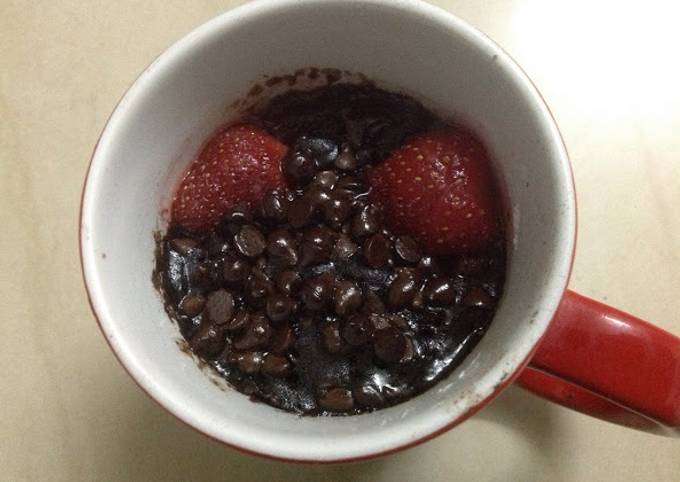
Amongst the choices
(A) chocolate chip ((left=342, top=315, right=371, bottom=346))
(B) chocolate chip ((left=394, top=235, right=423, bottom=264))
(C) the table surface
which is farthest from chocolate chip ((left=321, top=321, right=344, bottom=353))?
(C) the table surface

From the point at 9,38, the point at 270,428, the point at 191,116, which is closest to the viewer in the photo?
the point at 270,428

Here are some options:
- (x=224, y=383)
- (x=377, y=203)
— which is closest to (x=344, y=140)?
(x=377, y=203)

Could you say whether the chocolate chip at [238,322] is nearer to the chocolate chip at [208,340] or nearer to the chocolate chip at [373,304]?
the chocolate chip at [208,340]

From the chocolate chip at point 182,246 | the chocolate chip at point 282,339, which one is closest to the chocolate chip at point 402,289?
the chocolate chip at point 282,339

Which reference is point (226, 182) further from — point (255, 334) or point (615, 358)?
point (615, 358)

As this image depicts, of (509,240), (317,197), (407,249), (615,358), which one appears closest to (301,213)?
(317,197)

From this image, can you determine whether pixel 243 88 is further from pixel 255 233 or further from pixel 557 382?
pixel 557 382

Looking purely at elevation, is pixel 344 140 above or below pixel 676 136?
below

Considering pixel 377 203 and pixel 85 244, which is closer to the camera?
pixel 85 244
